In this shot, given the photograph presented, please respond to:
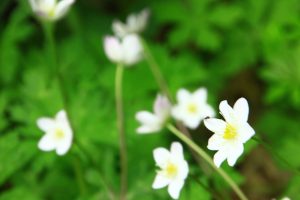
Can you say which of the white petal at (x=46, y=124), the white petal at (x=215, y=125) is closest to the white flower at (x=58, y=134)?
the white petal at (x=46, y=124)

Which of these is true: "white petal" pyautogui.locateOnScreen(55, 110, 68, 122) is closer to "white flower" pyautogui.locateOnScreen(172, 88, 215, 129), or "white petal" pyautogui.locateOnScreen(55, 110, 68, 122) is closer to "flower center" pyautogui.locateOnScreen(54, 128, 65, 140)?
"flower center" pyautogui.locateOnScreen(54, 128, 65, 140)

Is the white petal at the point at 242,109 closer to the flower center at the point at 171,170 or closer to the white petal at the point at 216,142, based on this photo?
the white petal at the point at 216,142

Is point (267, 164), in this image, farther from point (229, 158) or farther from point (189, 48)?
point (229, 158)

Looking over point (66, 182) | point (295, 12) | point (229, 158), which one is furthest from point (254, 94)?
point (229, 158)

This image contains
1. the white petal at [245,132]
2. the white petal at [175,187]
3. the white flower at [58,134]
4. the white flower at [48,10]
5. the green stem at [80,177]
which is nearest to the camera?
Answer: the white petal at [245,132]

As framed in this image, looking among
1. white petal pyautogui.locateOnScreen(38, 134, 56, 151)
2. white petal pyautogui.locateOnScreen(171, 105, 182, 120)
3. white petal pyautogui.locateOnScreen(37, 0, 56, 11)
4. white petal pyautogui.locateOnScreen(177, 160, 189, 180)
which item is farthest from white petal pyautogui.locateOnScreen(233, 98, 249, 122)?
white petal pyautogui.locateOnScreen(37, 0, 56, 11)

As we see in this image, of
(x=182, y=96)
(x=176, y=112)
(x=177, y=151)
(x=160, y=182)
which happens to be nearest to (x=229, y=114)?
(x=177, y=151)
